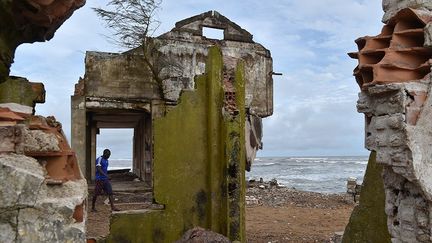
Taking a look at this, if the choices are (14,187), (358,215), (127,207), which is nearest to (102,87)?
(127,207)

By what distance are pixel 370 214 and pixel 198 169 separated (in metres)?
2.18

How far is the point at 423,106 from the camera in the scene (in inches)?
95.5

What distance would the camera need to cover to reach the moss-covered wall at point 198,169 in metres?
5.37

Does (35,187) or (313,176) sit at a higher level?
(35,187)

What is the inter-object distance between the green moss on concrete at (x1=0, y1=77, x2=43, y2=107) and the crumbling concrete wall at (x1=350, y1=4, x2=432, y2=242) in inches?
Answer: 124

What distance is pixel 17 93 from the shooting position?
416cm

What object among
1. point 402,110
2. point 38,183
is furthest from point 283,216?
point 38,183

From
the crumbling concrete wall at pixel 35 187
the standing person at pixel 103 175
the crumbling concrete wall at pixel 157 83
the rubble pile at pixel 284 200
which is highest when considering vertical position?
the crumbling concrete wall at pixel 157 83

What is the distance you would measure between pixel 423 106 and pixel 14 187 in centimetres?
216

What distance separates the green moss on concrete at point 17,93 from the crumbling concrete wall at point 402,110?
3.14m

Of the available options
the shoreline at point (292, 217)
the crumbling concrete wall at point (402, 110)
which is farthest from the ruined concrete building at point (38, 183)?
the shoreline at point (292, 217)

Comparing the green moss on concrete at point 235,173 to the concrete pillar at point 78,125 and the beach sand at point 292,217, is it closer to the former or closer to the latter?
the beach sand at point 292,217

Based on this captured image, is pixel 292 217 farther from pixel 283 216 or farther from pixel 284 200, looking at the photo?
pixel 284 200

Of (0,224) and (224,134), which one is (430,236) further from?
(224,134)
